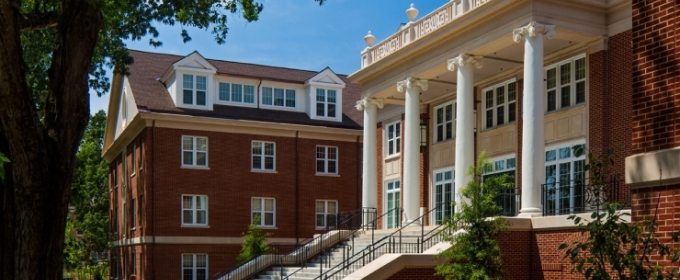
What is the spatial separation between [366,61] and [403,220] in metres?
7.15

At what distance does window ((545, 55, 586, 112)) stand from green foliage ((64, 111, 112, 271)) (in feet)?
108

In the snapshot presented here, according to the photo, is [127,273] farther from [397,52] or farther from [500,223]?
[500,223]

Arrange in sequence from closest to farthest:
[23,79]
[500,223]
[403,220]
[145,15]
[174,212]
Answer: [23,79], [500,223], [145,15], [403,220], [174,212]

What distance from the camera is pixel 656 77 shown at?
24.1 ft

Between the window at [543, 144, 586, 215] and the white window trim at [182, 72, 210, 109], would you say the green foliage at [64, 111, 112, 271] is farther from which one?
the window at [543, 144, 586, 215]

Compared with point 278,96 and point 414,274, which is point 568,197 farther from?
point 278,96

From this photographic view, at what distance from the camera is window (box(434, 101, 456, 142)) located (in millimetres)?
29939

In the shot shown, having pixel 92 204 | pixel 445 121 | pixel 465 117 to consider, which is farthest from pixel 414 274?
pixel 92 204

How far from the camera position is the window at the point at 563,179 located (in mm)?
21469

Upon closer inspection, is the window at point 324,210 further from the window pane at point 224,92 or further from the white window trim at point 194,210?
the window pane at point 224,92

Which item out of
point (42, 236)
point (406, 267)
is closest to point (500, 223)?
point (406, 267)

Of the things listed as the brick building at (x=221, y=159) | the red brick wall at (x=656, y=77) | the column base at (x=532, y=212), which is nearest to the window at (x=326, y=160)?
the brick building at (x=221, y=159)

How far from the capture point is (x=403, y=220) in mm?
26734

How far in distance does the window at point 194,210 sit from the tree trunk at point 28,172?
25.2m
